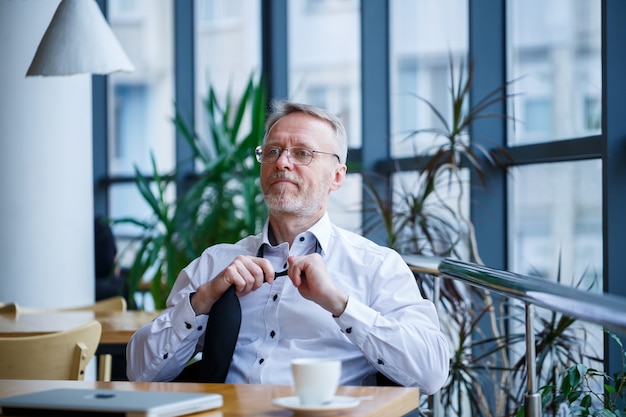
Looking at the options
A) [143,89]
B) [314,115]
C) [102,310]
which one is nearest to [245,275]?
[314,115]

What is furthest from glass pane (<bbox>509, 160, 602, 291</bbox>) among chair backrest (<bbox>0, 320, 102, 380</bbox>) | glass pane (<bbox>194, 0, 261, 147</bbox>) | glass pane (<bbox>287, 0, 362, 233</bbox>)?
glass pane (<bbox>194, 0, 261, 147</bbox>)

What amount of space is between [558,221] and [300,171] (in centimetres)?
177

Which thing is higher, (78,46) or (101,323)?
(78,46)

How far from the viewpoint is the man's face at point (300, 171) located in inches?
103

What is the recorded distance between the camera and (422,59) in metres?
5.43

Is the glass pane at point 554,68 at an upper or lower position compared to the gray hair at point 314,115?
upper

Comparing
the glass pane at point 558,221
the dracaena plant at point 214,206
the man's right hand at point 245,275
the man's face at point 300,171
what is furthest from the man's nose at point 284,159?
the dracaena plant at point 214,206

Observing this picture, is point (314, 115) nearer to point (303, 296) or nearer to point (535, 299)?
point (303, 296)

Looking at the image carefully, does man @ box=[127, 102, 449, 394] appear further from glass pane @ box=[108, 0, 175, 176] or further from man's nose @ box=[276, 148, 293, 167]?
glass pane @ box=[108, 0, 175, 176]

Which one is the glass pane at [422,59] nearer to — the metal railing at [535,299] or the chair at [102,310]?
the chair at [102,310]

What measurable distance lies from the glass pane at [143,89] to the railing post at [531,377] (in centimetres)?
742

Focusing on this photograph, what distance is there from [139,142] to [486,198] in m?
5.73

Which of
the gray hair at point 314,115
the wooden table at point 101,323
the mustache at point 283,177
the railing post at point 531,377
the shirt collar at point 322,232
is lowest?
the wooden table at point 101,323

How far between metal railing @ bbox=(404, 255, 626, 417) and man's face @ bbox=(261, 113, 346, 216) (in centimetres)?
41
